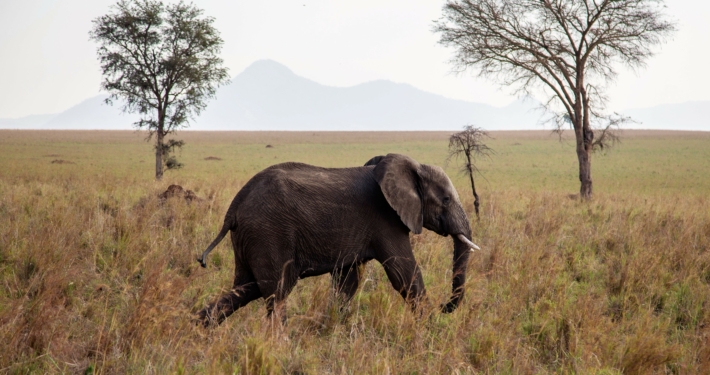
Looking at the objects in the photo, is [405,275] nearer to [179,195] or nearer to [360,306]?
[360,306]

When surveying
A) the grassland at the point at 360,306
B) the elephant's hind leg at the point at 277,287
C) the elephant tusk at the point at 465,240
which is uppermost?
the elephant tusk at the point at 465,240

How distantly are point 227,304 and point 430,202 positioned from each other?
A: 90.8 inches

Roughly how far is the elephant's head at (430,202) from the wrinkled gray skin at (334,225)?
0.03 feet

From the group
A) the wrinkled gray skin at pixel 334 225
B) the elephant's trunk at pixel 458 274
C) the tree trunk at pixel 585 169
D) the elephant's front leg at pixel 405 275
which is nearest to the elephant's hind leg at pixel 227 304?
the wrinkled gray skin at pixel 334 225

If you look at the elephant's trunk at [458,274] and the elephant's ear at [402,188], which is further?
the elephant's trunk at [458,274]

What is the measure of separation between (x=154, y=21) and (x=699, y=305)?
24935 mm

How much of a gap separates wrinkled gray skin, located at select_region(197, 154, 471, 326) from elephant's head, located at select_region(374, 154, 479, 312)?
0.03 ft

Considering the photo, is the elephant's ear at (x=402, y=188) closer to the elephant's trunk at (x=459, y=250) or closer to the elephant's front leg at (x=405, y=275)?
the elephant's front leg at (x=405, y=275)

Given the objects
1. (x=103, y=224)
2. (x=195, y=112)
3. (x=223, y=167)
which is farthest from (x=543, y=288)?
(x=223, y=167)

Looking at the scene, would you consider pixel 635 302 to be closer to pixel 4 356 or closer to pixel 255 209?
pixel 255 209

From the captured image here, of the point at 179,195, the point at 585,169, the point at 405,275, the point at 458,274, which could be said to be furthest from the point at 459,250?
the point at 585,169

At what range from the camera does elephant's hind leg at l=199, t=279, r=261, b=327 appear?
489 cm

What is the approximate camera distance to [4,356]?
146 inches

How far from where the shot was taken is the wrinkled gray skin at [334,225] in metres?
4.98
